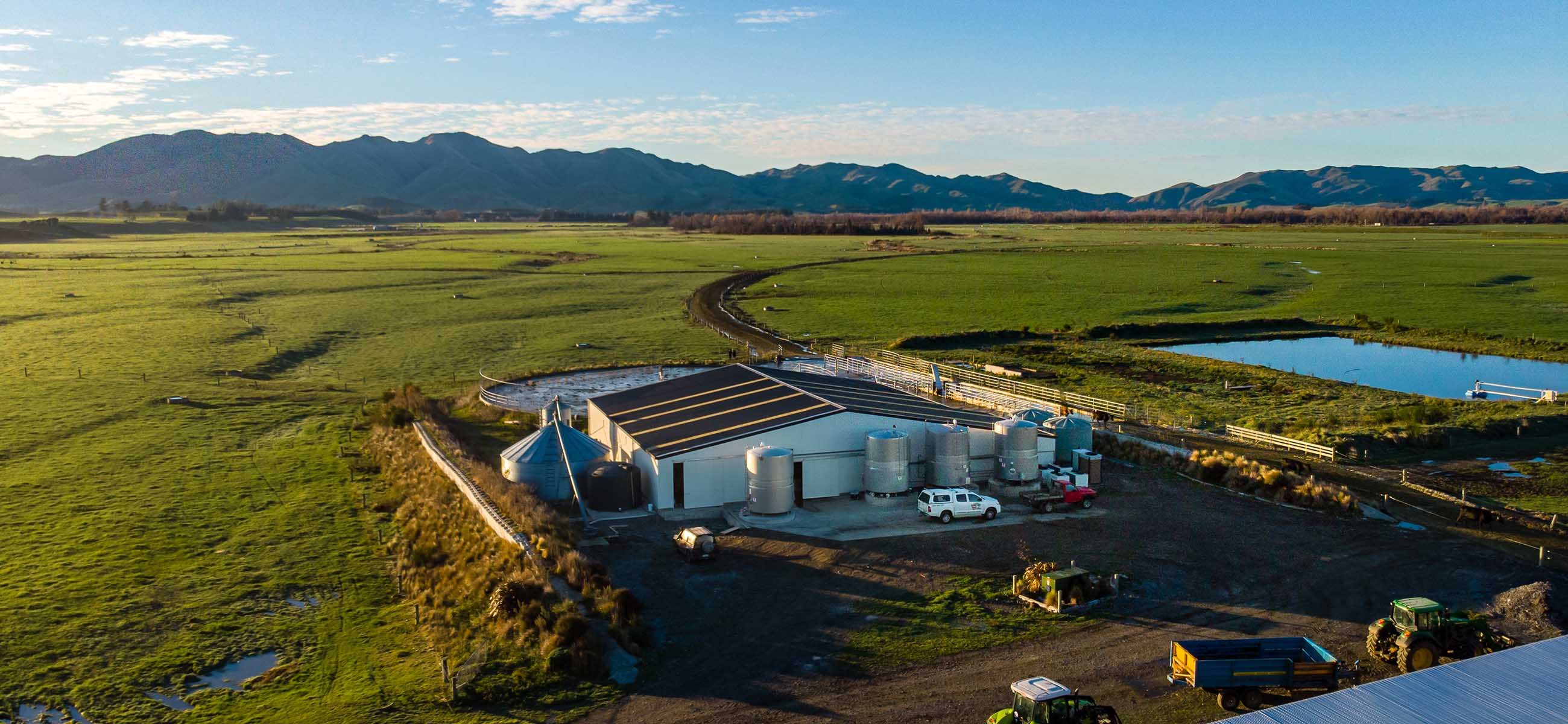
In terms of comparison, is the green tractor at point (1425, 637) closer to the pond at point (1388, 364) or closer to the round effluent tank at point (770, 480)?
the round effluent tank at point (770, 480)

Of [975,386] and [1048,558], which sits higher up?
[975,386]

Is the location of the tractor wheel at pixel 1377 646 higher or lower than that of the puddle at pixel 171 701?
higher

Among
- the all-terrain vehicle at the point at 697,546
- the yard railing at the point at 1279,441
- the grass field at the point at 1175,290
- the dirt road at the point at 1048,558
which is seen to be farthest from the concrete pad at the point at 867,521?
the grass field at the point at 1175,290

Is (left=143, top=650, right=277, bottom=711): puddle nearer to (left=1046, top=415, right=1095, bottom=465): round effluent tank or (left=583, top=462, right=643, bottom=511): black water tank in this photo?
(left=583, top=462, right=643, bottom=511): black water tank

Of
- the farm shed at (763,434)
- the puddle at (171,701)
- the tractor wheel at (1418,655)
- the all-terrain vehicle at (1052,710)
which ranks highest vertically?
the farm shed at (763,434)

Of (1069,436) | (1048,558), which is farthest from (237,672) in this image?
(1069,436)

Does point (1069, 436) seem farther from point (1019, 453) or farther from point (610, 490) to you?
point (610, 490)
